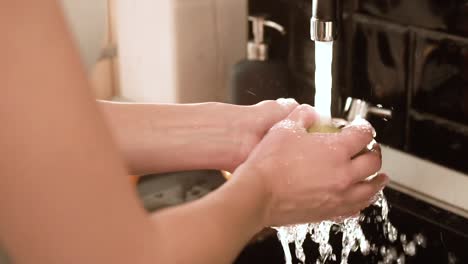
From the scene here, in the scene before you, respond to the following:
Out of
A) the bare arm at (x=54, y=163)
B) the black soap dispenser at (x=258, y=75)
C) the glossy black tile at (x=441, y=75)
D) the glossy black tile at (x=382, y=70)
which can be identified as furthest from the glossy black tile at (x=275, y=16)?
the bare arm at (x=54, y=163)

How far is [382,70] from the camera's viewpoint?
99cm

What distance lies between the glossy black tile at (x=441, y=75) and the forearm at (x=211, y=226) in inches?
14.4

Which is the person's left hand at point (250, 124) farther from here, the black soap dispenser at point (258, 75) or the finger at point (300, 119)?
the black soap dispenser at point (258, 75)

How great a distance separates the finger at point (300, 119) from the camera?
79cm

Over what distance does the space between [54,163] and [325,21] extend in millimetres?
366

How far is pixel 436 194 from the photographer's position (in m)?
0.99

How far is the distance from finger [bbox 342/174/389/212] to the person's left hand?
14 centimetres

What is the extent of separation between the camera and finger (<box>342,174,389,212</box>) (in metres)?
0.77

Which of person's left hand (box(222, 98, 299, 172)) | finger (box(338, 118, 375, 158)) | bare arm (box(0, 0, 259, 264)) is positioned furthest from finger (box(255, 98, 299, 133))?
bare arm (box(0, 0, 259, 264))

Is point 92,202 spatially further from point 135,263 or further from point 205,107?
point 205,107

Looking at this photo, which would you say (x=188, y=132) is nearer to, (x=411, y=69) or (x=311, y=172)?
(x=311, y=172)

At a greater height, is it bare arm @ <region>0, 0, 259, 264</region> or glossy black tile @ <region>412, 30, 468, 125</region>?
bare arm @ <region>0, 0, 259, 264</region>

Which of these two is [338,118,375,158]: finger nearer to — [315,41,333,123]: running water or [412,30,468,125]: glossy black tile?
[315,41,333,123]: running water

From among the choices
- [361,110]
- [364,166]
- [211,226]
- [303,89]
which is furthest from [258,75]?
[211,226]
